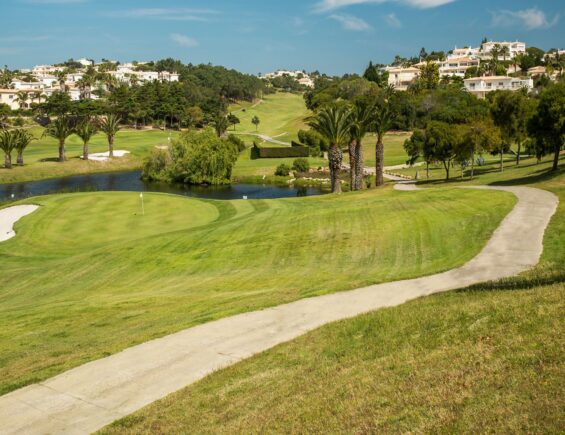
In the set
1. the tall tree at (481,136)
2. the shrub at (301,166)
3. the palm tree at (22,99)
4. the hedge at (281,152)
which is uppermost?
the palm tree at (22,99)

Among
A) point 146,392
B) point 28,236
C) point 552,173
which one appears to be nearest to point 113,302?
point 146,392

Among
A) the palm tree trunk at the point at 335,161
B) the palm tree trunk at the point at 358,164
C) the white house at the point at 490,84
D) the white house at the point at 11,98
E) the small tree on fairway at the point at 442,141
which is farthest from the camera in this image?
the white house at the point at 11,98

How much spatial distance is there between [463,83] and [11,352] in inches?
6702

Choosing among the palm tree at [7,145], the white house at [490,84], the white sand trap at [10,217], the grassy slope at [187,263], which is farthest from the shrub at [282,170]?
the white house at [490,84]

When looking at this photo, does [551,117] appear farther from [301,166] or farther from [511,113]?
[301,166]

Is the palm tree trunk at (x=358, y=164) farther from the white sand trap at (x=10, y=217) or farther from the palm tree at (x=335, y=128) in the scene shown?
the white sand trap at (x=10, y=217)

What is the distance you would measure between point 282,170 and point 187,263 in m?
71.1

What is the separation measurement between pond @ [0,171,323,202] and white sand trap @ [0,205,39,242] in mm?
29709

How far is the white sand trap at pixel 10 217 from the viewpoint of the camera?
4016cm

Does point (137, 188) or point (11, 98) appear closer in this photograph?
point (137, 188)

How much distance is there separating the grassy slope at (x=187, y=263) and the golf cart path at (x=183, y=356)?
0.88 meters

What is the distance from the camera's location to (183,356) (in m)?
14.7

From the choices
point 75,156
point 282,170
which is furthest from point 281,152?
point 75,156

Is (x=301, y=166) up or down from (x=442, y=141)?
down
